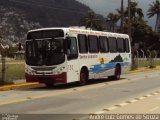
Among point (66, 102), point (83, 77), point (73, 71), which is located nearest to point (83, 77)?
point (83, 77)

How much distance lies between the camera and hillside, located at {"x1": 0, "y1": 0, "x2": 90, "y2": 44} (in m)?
143

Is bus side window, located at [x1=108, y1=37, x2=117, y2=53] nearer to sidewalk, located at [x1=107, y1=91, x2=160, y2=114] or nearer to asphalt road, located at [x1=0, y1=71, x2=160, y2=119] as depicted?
asphalt road, located at [x1=0, y1=71, x2=160, y2=119]

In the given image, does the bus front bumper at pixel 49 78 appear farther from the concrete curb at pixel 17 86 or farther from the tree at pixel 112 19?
the tree at pixel 112 19

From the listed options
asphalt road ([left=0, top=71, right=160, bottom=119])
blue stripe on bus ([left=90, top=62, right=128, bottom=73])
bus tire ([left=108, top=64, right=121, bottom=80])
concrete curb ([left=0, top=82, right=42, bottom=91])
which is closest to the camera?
asphalt road ([left=0, top=71, right=160, bottom=119])

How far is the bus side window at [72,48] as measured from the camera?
24.4 m

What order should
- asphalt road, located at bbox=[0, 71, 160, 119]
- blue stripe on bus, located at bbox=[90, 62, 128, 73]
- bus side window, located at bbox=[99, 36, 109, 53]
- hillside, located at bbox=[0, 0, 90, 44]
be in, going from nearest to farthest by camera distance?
1. asphalt road, located at bbox=[0, 71, 160, 119]
2. blue stripe on bus, located at bbox=[90, 62, 128, 73]
3. bus side window, located at bbox=[99, 36, 109, 53]
4. hillside, located at bbox=[0, 0, 90, 44]

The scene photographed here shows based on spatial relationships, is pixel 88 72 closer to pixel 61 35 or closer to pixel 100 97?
pixel 61 35

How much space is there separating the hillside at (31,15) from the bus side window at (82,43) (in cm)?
11098

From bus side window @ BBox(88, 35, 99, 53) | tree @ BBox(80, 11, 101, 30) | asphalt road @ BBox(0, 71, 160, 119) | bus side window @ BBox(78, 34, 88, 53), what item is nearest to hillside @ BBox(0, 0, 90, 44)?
tree @ BBox(80, 11, 101, 30)

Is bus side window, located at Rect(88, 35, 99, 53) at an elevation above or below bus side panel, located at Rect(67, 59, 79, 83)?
above

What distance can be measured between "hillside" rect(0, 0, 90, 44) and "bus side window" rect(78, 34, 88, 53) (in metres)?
111

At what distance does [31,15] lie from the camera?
504 feet

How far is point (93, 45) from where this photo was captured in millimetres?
27703

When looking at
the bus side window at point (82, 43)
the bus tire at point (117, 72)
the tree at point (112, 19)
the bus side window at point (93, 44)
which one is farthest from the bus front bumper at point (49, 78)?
the tree at point (112, 19)
